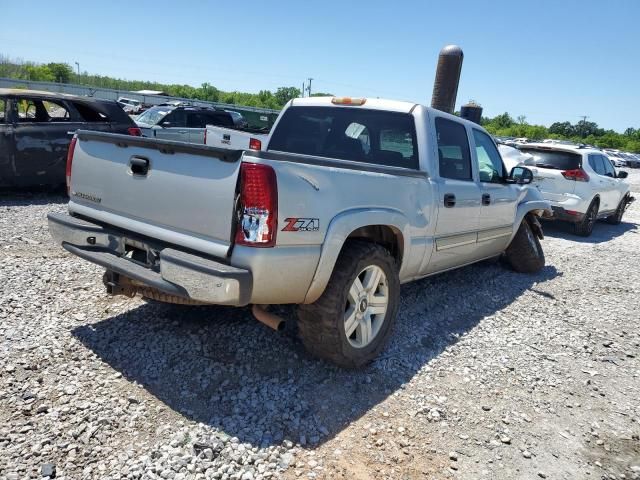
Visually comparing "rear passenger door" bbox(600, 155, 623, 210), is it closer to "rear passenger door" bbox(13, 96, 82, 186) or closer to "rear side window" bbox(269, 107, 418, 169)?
"rear side window" bbox(269, 107, 418, 169)

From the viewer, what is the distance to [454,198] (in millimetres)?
4113

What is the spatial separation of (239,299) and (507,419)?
1903 millimetres

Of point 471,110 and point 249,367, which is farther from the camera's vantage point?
point 471,110

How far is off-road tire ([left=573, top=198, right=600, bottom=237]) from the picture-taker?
944 cm

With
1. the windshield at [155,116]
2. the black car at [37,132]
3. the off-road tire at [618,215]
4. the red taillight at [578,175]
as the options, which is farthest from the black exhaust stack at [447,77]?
the black car at [37,132]

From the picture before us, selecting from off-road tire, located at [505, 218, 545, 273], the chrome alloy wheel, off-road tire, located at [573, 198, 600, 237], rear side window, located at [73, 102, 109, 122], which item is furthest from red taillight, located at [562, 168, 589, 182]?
rear side window, located at [73, 102, 109, 122]

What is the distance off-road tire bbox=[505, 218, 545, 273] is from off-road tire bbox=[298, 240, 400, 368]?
3398 millimetres

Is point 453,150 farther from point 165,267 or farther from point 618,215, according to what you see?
point 618,215

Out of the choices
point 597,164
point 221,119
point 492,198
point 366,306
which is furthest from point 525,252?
point 221,119

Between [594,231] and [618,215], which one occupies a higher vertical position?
[618,215]

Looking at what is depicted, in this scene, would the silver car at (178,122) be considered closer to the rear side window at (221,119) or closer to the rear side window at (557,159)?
the rear side window at (221,119)

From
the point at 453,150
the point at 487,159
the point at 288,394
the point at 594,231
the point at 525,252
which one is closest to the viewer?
the point at 288,394

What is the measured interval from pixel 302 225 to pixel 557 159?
846 centimetres

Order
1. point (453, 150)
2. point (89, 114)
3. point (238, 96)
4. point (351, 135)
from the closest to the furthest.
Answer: point (351, 135)
point (453, 150)
point (89, 114)
point (238, 96)
